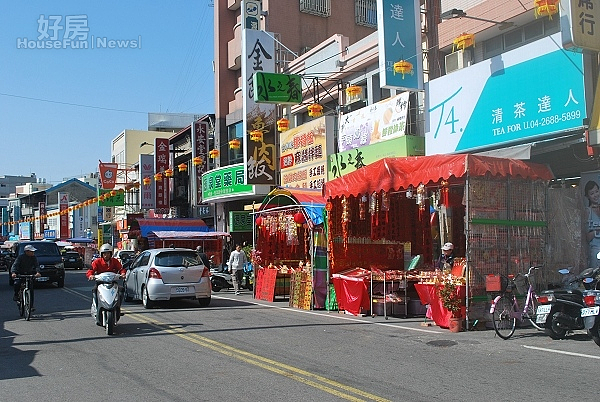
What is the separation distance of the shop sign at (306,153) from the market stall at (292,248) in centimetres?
407

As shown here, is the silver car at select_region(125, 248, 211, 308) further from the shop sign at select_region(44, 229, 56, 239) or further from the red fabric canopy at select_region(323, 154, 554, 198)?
the shop sign at select_region(44, 229, 56, 239)

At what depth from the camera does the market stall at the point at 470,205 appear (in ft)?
41.0

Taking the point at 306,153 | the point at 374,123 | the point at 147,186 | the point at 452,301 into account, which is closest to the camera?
the point at 452,301

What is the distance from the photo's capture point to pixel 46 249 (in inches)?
1084

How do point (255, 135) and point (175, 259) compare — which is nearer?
point (175, 259)

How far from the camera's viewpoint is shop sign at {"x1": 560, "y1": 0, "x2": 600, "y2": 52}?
42.3 feet

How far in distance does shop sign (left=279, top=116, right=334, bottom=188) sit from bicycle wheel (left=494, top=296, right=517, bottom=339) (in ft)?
Result: 44.4

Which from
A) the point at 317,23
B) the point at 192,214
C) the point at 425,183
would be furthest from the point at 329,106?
the point at 192,214

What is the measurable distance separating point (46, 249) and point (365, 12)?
71.4 feet

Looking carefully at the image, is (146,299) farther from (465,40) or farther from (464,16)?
(464,16)

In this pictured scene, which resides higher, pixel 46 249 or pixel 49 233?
pixel 49 233

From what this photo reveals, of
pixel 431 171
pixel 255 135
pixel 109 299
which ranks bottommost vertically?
pixel 109 299

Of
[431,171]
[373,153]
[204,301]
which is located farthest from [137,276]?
[431,171]

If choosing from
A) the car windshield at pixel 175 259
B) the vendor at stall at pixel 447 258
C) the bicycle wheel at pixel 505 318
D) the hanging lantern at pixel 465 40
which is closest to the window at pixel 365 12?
the hanging lantern at pixel 465 40
